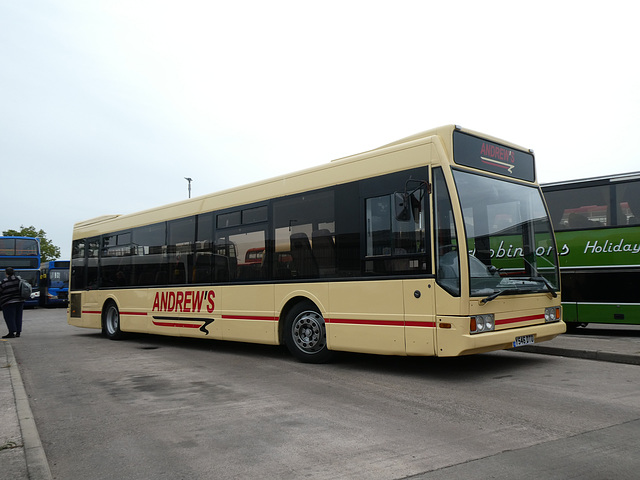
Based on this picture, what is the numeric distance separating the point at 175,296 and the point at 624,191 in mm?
9867

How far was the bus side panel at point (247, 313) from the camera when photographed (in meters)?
9.07

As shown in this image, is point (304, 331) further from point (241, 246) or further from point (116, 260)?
point (116, 260)

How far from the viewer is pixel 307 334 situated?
848cm

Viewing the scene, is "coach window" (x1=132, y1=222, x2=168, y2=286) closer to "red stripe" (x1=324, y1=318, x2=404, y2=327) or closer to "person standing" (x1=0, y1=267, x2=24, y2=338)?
"person standing" (x1=0, y1=267, x2=24, y2=338)

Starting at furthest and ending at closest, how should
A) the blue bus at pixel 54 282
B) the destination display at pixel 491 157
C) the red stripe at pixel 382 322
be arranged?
the blue bus at pixel 54 282 → the destination display at pixel 491 157 → the red stripe at pixel 382 322

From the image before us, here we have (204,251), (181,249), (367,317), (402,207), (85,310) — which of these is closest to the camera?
(402,207)

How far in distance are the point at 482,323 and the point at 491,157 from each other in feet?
8.00

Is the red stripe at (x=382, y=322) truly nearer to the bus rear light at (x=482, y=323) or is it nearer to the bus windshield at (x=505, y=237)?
the bus rear light at (x=482, y=323)

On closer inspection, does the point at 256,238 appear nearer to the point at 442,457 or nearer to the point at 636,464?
the point at 442,457

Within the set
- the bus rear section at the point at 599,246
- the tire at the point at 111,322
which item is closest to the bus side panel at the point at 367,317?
the bus rear section at the point at 599,246

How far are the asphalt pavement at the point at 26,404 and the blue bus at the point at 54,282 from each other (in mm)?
23028

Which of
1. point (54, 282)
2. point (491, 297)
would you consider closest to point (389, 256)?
point (491, 297)

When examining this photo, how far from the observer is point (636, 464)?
147 inches

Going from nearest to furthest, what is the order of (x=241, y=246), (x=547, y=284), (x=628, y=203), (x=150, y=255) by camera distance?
(x=547, y=284) → (x=241, y=246) → (x=628, y=203) → (x=150, y=255)
